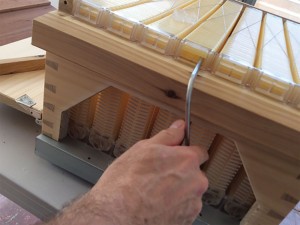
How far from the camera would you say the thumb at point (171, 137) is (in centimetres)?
50

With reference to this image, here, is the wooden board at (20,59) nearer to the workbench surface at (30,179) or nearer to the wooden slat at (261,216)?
the workbench surface at (30,179)

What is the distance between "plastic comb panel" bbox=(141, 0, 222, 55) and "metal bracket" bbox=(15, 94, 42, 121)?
386mm

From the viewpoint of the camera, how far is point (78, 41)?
576mm

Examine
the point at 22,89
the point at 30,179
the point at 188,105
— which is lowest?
the point at 30,179

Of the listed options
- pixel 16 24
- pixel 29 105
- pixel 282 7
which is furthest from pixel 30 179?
pixel 282 7

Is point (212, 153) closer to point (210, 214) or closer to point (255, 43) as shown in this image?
point (210, 214)

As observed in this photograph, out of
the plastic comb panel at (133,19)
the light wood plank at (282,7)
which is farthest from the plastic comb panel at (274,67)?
the light wood plank at (282,7)

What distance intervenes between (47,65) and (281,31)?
0.61m

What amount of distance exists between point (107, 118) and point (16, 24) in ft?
2.90

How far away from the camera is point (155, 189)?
0.48m

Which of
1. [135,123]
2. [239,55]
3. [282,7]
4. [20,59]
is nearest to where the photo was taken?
[239,55]

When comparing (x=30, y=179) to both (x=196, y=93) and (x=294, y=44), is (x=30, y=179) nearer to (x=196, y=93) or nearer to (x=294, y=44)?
(x=196, y=93)

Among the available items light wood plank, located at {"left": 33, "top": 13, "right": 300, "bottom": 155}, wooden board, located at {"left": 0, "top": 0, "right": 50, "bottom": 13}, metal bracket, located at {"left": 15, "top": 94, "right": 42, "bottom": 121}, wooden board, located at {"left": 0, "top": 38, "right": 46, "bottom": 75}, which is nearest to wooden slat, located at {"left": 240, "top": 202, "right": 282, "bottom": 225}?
light wood plank, located at {"left": 33, "top": 13, "right": 300, "bottom": 155}

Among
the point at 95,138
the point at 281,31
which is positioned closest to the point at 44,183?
the point at 95,138
